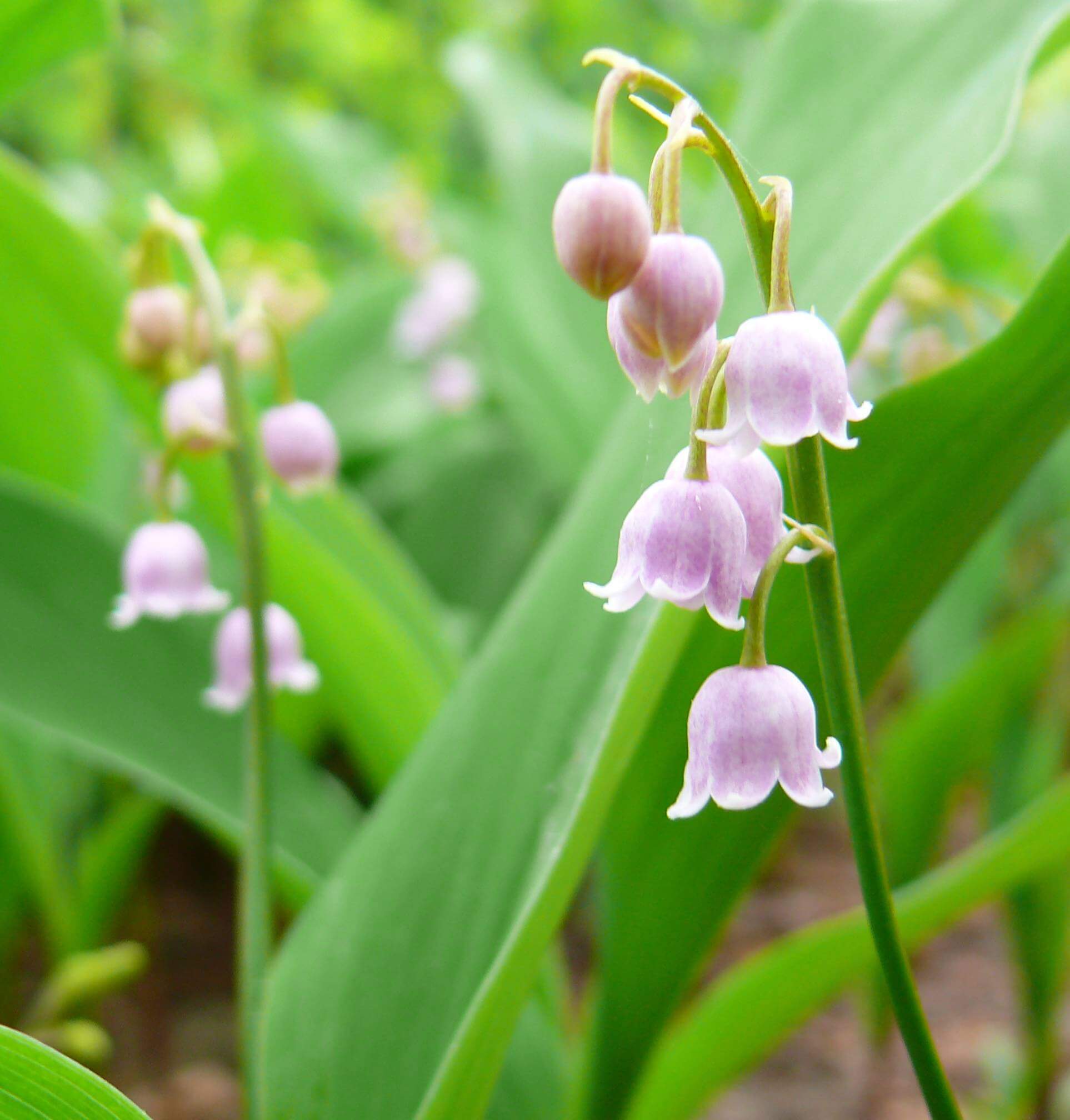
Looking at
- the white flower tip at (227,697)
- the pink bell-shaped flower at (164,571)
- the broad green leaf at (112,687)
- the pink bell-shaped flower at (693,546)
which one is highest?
the pink bell-shaped flower at (693,546)

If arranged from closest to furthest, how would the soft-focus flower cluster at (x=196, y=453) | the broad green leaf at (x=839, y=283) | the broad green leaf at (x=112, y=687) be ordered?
the broad green leaf at (x=839, y=283) → the soft-focus flower cluster at (x=196, y=453) → the broad green leaf at (x=112, y=687)

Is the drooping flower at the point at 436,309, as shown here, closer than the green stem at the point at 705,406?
No

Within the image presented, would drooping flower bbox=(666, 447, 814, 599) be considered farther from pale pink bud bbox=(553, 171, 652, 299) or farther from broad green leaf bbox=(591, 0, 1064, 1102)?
broad green leaf bbox=(591, 0, 1064, 1102)

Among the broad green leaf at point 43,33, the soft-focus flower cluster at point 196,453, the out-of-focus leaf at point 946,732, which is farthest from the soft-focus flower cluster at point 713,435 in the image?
the out-of-focus leaf at point 946,732

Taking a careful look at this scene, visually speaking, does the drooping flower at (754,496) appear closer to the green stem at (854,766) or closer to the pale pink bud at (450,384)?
the green stem at (854,766)

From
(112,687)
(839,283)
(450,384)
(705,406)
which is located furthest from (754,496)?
(450,384)

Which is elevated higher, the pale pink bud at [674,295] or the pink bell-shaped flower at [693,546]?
the pale pink bud at [674,295]

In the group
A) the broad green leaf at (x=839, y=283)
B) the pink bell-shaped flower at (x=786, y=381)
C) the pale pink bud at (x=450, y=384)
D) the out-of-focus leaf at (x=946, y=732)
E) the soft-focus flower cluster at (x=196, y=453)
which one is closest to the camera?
the pink bell-shaped flower at (x=786, y=381)

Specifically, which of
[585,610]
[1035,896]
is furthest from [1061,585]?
[585,610]
